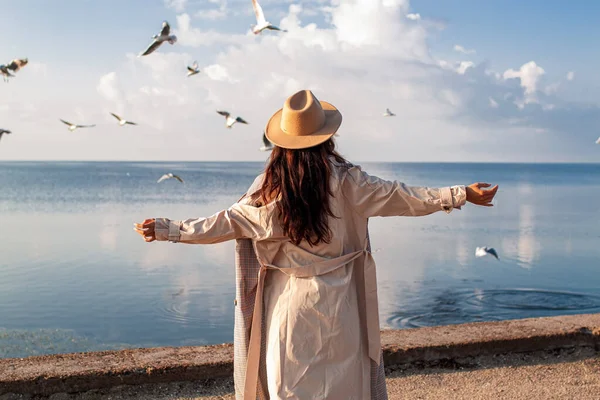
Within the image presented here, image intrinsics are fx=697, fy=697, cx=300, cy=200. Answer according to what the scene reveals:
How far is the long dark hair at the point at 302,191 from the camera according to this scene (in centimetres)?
300

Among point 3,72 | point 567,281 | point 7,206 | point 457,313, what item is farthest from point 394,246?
point 7,206

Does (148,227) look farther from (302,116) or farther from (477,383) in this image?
(477,383)

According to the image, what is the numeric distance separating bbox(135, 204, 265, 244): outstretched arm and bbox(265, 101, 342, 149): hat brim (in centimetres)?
32

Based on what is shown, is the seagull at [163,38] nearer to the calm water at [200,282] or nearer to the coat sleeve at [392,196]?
the calm water at [200,282]

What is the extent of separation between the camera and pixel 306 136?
3.08m

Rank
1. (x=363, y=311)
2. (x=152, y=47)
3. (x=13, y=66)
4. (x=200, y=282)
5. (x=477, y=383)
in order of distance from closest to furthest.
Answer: (x=363, y=311)
(x=477, y=383)
(x=152, y=47)
(x=13, y=66)
(x=200, y=282)

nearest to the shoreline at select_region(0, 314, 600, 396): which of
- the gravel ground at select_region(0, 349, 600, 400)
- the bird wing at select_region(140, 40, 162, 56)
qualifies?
the gravel ground at select_region(0, 349, 600, 400)

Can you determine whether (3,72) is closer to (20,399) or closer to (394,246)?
(20,399)

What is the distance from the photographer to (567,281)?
12133 mm

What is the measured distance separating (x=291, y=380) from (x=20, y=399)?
2096mm

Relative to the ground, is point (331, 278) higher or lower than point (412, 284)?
higher

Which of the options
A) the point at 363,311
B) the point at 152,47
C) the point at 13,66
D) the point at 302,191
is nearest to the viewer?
the point at 302,191

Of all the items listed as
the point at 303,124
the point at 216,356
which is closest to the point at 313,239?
the point at 303,124

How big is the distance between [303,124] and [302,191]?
31 cm
